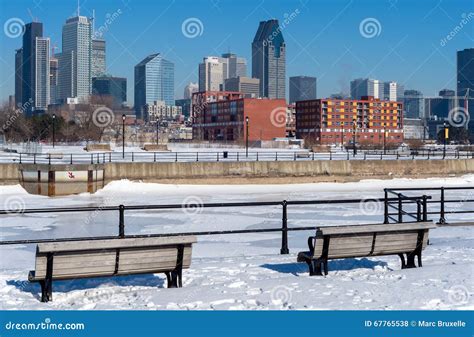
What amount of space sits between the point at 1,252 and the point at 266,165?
35113mm

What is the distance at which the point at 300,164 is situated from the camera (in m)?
52.1

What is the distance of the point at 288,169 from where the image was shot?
169 ft

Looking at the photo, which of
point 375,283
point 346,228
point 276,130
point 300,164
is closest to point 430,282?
point 375,283

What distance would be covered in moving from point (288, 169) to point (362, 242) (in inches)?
1628

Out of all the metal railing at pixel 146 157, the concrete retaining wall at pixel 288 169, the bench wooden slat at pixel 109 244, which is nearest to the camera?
the bench wooden slat at pixel 109 244

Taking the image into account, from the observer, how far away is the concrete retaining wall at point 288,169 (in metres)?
46.5

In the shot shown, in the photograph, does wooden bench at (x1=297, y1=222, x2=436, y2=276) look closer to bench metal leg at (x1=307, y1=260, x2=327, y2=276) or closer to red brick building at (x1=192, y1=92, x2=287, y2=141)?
bench metal leg at (x1=307, y1=260, x2=327, y2=276)

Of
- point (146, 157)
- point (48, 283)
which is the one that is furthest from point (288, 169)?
point (48, 283)

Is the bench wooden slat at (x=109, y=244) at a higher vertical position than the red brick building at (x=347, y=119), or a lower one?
lower

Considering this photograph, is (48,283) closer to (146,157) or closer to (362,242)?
(362,242)

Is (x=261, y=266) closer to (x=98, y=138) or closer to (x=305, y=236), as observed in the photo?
(x=305, y=236)

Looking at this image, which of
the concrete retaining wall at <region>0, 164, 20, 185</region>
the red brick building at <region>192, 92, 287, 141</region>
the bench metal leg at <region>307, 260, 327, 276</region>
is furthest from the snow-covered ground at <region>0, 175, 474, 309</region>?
the red brick building at <region>192, 92, 287, 141</region>

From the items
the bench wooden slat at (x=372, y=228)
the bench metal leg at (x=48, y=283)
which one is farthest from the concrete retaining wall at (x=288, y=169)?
the bench metal leg at (x=48, y=283)

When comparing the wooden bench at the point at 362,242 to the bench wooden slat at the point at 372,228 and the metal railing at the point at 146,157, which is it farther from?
the metal railing at the point at 146,157
